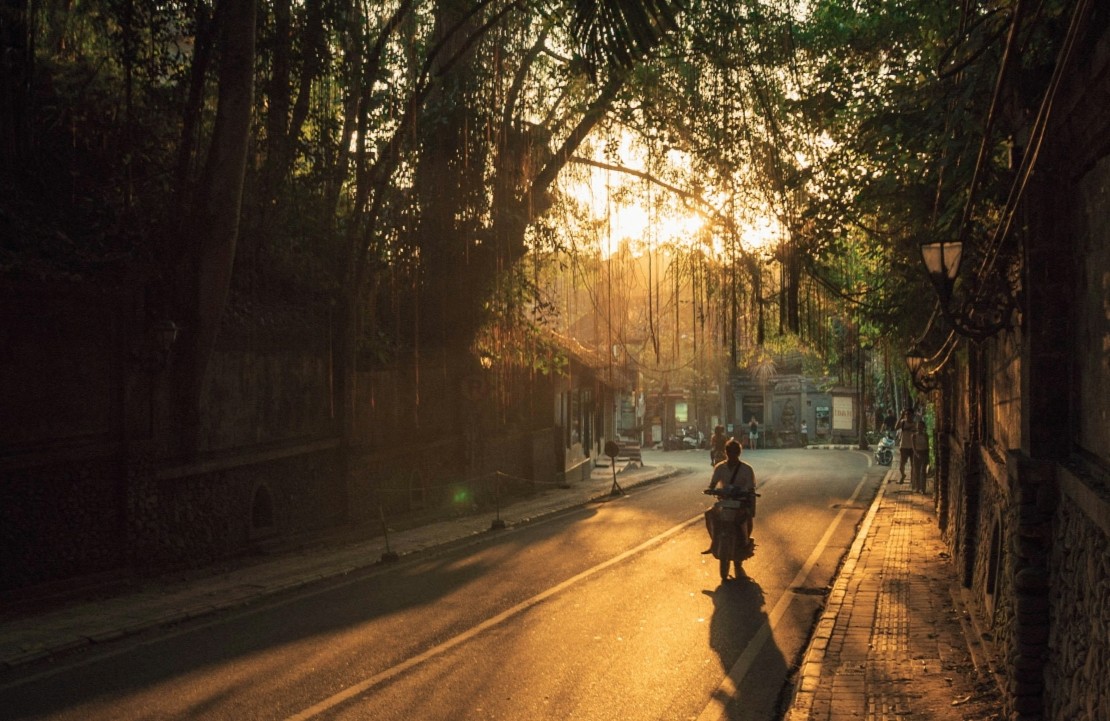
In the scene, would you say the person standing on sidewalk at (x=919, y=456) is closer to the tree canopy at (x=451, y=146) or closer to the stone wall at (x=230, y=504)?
the tree canopy at (x=451, y=146)

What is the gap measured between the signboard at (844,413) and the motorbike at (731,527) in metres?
55.3

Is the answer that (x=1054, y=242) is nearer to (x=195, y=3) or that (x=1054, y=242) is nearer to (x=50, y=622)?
(x=50, y=622)

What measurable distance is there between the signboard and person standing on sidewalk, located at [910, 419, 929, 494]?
130 feet

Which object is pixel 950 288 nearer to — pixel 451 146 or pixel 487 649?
pixel 487 649

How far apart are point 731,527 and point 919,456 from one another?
15934 millimetres

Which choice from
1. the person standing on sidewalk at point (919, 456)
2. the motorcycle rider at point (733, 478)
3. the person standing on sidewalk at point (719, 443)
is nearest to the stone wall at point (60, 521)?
the motorcycle rider at point (733, 478)

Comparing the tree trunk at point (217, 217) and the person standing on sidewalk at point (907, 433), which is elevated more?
the tree trunk at point (217, 217)

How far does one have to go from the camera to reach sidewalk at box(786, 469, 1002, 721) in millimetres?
7922

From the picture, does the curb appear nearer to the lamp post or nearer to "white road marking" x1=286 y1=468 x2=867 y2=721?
"white road marking" x1=286 y1=468 x2=867 y2=721

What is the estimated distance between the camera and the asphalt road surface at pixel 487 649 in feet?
26.1

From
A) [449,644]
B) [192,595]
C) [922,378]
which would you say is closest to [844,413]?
[922,378]

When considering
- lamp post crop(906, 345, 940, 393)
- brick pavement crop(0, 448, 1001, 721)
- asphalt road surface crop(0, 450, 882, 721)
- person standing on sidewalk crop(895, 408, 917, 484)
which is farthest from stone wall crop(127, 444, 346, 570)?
person standing on sidewalk crop(895, 408, 917, 484)

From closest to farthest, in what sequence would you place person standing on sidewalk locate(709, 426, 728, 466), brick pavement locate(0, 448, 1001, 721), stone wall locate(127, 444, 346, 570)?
1. brick pavement locate(0, 448, 1001, 721)
2. stone wall locate(127, 444, 346, 570)
3. person standing on sidewalk locate(709, 426, 728, 466)

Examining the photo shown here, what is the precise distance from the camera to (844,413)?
68.5 m
